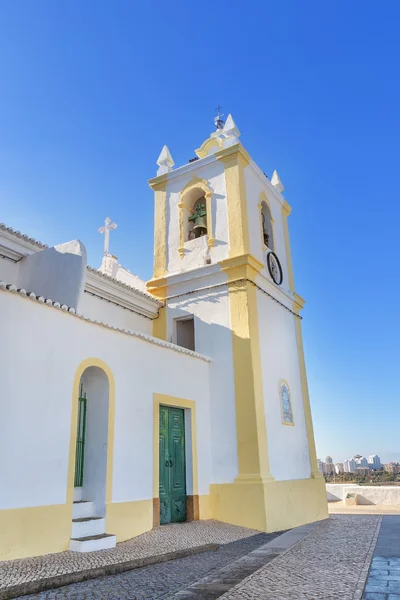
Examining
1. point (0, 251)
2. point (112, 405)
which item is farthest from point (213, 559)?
point (0, 251)

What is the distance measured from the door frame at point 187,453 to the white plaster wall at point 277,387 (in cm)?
171

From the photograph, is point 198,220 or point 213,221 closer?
point 213,221

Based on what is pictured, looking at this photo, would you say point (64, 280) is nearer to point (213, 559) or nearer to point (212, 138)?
point (213, 559)

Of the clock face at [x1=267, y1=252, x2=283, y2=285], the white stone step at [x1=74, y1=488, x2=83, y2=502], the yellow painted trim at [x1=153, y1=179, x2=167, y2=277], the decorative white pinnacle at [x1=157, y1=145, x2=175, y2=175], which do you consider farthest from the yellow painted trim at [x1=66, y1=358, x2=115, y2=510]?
the decorative white pinnacle at [x1=157, y1=145, x2=175, y2=175]

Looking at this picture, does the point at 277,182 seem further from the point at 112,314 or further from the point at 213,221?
the point at 112,314

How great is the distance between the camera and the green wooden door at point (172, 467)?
871 cm

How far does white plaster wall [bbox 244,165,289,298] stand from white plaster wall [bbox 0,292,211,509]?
15.1 ft

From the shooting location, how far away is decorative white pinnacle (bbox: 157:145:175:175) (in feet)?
45.2

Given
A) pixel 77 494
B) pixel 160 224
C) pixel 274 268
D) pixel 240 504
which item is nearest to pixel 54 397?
pixel 77 494

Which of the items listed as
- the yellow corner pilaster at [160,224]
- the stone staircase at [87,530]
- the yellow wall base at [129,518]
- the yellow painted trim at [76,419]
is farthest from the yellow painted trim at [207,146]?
the stone staircase at [87,530]

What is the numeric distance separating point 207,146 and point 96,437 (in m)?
9.49

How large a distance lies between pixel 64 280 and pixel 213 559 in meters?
5.09

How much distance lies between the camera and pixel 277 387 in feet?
36.6

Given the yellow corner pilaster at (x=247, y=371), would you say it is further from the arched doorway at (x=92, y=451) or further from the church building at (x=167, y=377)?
the arched doorway at (x=92, y=451)
